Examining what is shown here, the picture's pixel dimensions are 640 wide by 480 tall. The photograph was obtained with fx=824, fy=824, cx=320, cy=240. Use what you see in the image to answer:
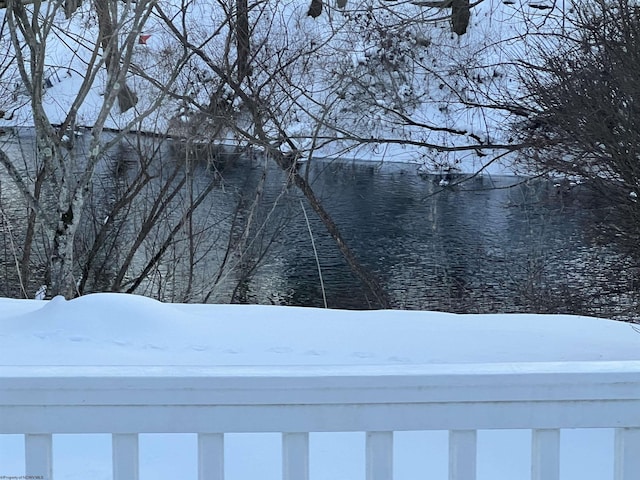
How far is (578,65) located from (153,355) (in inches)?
185

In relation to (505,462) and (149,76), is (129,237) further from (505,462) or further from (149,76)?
(505,462)

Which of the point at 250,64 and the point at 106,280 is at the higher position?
the point at 250,64

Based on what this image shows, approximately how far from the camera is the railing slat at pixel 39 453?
1311mm

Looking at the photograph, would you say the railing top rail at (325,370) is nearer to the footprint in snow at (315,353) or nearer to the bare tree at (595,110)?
the footprint in snow at (315,353)

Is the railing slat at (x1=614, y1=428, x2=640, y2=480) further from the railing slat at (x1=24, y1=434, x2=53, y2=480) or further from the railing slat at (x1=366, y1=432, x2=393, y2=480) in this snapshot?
the railing slat at (x1=24, y1=434, x2=53, y2=480)

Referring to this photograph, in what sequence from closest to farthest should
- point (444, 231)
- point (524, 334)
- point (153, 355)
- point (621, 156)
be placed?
point (153, 355)
point (524, 334)
point (621, 156)
point (444, 231)

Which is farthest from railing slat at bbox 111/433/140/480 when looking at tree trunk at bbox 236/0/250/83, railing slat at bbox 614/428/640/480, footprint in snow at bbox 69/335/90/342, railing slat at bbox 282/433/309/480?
tree trunk at bbox 236/0/250/83

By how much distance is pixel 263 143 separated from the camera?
807 cm

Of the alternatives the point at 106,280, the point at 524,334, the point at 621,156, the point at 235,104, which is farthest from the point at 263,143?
the point at 524,334

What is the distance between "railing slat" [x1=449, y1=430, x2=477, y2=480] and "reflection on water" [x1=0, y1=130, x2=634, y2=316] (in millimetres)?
5852

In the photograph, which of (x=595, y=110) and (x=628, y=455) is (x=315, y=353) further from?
(x=595, y=110)

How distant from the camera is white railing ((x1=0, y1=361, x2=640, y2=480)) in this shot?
131 centimetres

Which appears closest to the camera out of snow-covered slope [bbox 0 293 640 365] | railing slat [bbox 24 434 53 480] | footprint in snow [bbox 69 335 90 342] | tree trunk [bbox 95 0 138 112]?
railing slat [bbox 24 434 53 480]

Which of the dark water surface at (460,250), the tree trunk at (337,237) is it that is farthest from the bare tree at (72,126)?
the dark water surface at (460,250)
